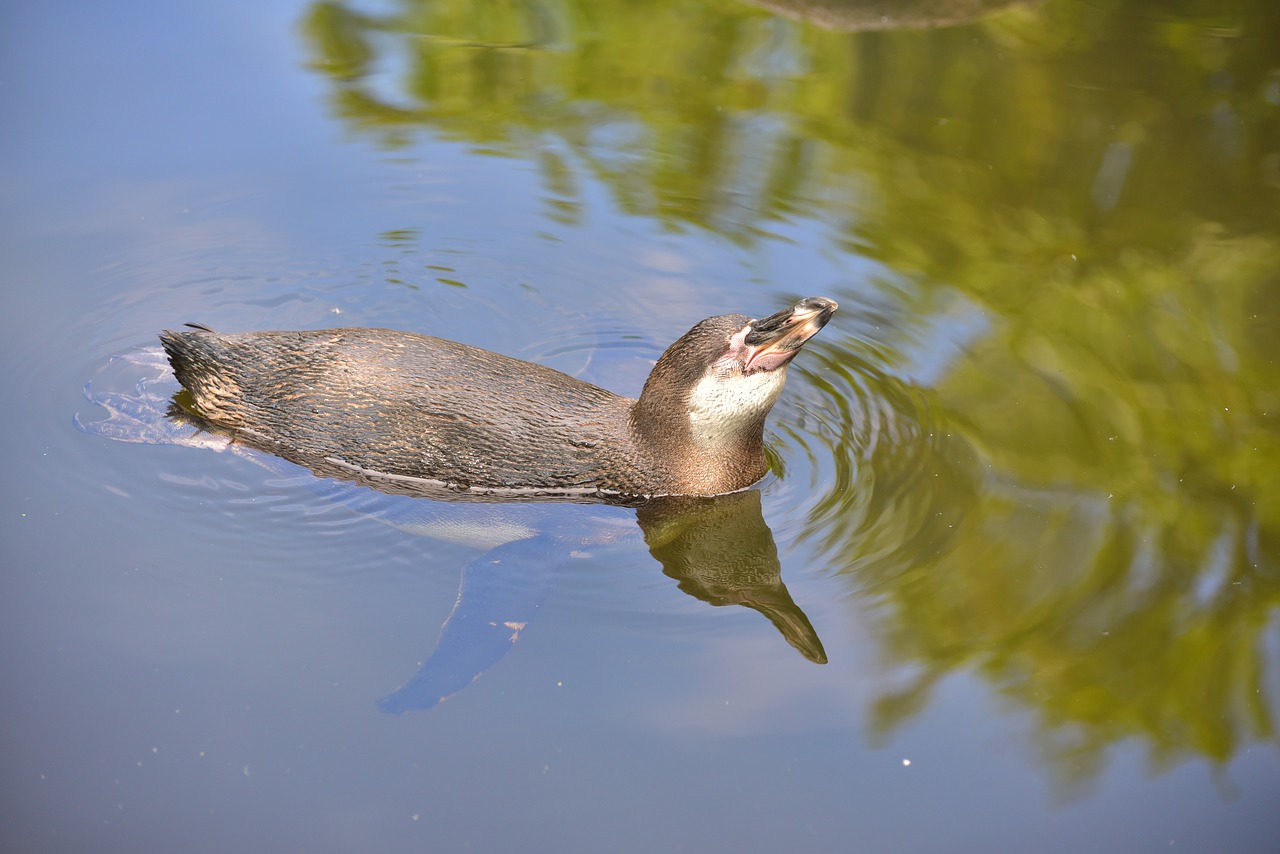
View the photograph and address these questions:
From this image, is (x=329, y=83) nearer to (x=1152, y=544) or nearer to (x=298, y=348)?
(x=298, y=348)

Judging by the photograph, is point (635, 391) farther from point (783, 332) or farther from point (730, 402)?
point (783, 332)

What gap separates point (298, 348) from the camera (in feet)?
17.2

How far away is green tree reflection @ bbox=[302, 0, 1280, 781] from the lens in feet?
→ 15.6

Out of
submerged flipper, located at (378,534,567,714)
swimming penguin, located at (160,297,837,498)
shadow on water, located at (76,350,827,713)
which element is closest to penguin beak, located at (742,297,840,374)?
swimming penguin, located at (160,297,837,498)

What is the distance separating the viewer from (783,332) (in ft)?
16.0

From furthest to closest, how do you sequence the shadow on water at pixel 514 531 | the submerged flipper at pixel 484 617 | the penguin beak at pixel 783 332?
the penguin beak at pixel 783 332
the shadow on water at pixel 514 531
the submerged flipper at pixel 484 617

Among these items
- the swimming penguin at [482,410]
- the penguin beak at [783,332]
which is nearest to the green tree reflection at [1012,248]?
the swimming penguin at [482,410]

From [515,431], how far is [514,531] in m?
0.41

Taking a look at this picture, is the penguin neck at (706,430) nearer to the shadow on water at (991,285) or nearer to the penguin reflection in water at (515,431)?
the penguin reflection in water at (515,431)

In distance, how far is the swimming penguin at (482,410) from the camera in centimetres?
510

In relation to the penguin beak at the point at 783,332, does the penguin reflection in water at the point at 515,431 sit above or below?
below

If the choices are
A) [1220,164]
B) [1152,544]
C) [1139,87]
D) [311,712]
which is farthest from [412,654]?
[1139,87]

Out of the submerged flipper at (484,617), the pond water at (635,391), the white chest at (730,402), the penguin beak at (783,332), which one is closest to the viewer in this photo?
the pond water at (635,391)

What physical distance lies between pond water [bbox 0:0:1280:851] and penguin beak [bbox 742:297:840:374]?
2.34ft
